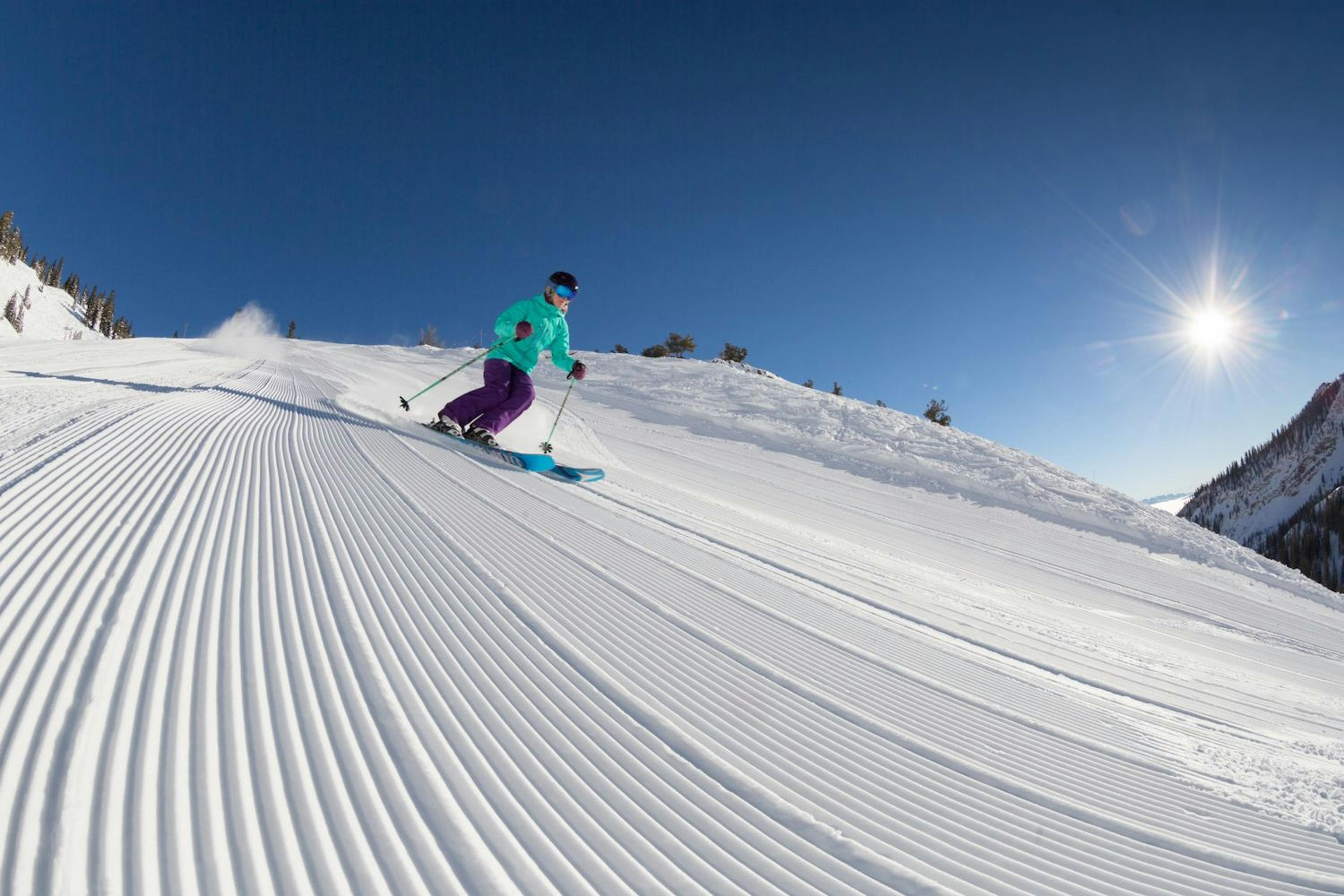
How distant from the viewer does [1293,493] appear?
386 ft

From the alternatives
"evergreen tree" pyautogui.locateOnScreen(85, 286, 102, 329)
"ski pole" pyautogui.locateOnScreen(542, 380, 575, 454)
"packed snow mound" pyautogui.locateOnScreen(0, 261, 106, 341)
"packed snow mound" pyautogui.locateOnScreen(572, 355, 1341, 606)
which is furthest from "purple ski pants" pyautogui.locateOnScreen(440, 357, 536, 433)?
"evergreen tree" pyautogui.locateOnScreen(85, 286, 102, 329)

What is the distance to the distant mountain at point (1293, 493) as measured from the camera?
79.3 metres

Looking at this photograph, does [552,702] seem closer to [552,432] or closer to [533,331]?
[533,331]

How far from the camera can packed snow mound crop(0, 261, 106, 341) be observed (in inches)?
2680

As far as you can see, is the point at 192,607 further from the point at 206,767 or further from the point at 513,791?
the point at 513,791

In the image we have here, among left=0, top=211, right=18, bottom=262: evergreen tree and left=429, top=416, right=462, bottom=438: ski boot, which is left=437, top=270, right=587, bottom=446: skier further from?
left=0, top=211, right=18, bottom=262: evergreen tree

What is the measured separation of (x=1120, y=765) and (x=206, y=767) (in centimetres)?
333

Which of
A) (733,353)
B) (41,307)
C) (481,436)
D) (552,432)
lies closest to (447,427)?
(481,436)

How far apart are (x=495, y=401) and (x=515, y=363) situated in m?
0.62

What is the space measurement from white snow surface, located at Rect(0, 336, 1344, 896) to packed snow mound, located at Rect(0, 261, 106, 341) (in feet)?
288

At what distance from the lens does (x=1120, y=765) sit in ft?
8.13

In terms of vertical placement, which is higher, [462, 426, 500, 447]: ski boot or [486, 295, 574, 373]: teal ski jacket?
[486, 295, 574, 373]: teal ski jacket

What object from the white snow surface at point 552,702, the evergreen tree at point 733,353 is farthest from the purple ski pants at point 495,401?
the evergreen tree at point 733,353

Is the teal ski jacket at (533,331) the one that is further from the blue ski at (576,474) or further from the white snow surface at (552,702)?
the white snow surface at (552,702)
